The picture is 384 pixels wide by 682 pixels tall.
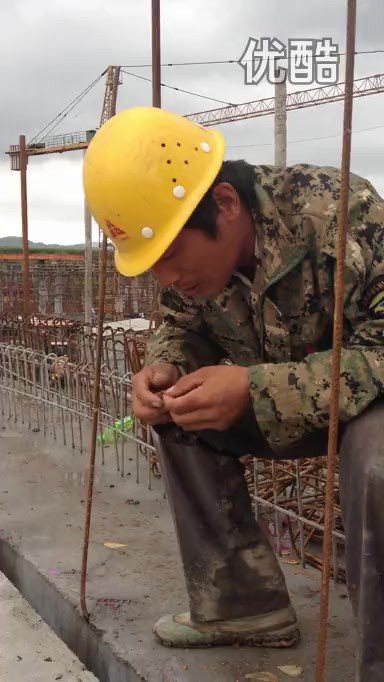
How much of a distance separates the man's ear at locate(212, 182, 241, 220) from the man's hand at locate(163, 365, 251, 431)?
45cm

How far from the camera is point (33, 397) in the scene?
5660 mm

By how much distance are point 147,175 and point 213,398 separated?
2.08 ft

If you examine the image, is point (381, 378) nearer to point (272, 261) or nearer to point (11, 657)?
point (272, 261)

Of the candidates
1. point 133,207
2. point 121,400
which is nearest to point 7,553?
point 121,400

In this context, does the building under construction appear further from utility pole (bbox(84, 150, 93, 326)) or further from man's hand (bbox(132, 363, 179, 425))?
man's hand (bbox(132, 363, 179, 425))

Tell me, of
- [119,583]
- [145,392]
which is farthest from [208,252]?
[119,583]

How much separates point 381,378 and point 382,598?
514mm

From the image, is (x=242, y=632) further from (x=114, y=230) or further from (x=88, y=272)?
(x=88, y=272)

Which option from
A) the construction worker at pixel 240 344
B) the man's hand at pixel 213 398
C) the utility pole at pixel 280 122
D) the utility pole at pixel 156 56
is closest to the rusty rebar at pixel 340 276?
the construction worker at pixel 240 344

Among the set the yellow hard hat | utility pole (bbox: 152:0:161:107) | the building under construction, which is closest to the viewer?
the yellow hard hat

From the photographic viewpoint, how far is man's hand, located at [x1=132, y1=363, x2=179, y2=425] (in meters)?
2.12

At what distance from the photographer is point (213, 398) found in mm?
1815

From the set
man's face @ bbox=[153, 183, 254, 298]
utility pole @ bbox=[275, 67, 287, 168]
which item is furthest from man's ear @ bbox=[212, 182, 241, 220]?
utility pole @ bbox=[275, 67, 287, 168]

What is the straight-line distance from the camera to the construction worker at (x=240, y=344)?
66.7 inches
